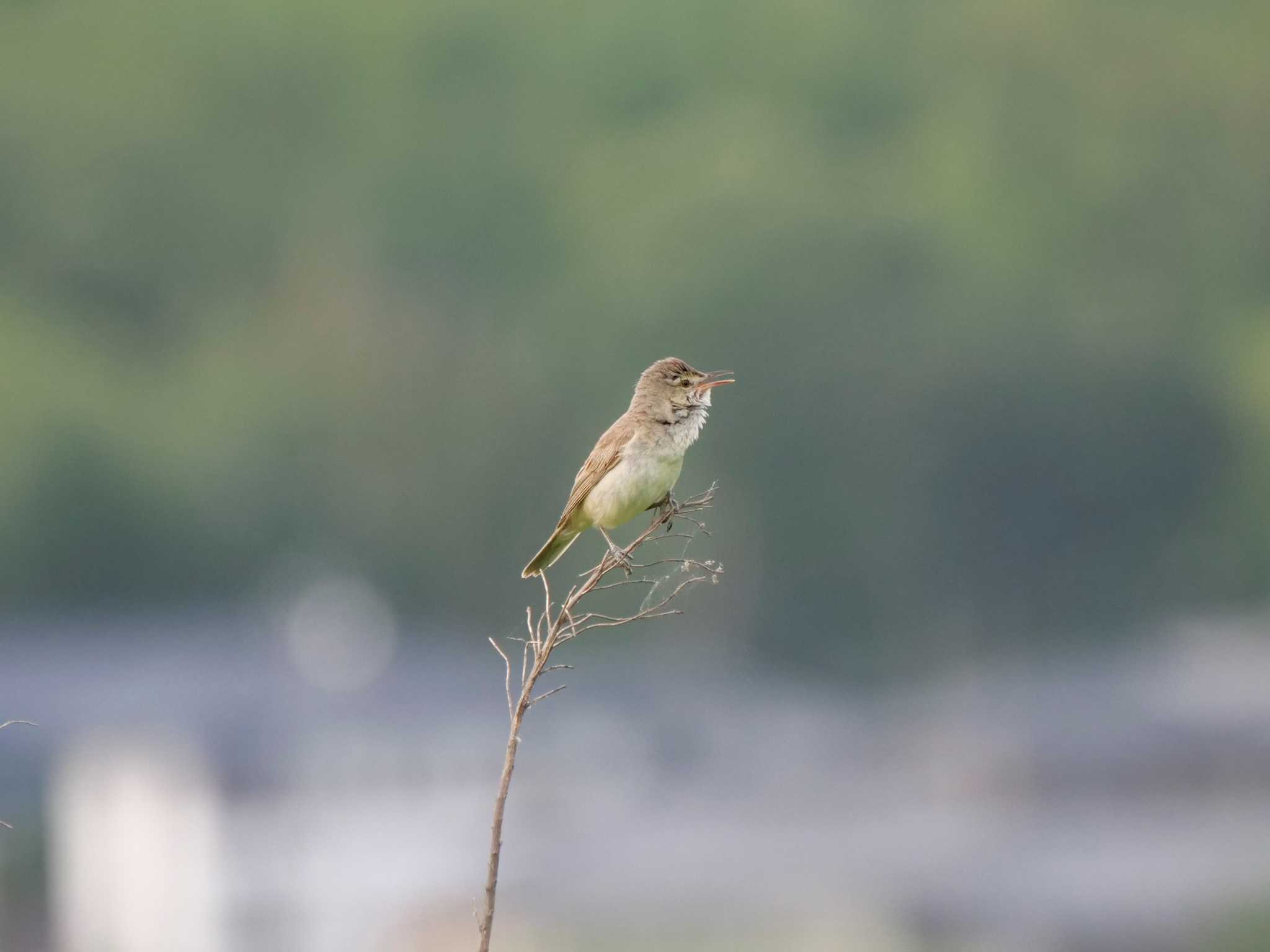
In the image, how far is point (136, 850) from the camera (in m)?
25.9

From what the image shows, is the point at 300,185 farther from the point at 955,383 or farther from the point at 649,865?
the point at 649,865

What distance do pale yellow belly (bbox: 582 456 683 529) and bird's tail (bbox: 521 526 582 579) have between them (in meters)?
0.12

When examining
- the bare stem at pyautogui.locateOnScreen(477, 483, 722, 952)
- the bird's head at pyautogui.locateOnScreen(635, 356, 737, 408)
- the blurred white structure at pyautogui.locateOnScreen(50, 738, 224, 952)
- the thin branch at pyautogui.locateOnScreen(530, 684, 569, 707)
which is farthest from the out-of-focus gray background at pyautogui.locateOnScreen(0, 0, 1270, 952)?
the thin branch at pyautogui.locateOnScreen(530, 684, 569, 707)

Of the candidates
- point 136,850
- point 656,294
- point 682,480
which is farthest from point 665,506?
point 656,294

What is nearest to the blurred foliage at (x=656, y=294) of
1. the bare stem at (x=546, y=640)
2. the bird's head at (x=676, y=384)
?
the bird's head at (x=676, y=384)

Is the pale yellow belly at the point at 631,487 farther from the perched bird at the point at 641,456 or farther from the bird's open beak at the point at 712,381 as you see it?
the bird's open beak at the point at 712,381

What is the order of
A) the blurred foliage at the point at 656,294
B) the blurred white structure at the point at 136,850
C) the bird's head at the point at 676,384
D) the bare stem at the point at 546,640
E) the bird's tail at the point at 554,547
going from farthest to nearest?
the blurred foliage at the point at 656,294, the blurred white structure at the point at 136,850, the bird's head at the point at 676,384, the bird's tail at the point at 554,547, the bare stem at the point at 546,640

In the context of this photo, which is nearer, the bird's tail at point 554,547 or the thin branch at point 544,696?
the thin branch at point 544,696

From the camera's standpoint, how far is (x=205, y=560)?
45906 mm

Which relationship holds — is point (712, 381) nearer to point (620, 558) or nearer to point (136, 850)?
point (620, 558)

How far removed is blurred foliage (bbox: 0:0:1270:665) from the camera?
4731 cm

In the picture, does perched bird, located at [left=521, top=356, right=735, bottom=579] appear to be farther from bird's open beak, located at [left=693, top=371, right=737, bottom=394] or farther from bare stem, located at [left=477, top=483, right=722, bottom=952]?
bare stem, located at [left=477, top=483, right=722, bottom=952]

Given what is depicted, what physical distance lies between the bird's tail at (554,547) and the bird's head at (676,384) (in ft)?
1.43

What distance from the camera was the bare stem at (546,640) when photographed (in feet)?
9.86
